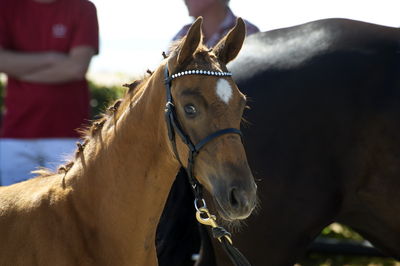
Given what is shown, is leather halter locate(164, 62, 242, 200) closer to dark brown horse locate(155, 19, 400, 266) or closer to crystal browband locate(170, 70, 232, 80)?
crystal browband locate(170, 70, 232, 80)

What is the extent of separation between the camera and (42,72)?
14.3 feet

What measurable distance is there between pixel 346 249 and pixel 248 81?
1.71 metres

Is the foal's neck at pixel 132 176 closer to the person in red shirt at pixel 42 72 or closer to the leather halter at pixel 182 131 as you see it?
the leather halter at pixel 182 131

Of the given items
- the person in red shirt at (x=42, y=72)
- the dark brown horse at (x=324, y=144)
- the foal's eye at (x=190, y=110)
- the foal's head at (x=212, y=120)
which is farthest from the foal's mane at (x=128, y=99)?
the person in red shirt at (x=42, y=72)

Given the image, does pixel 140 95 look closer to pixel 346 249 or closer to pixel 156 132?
pixel 156 132

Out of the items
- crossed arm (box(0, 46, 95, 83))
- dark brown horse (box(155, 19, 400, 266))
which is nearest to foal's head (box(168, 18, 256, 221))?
dark brown horse (box(155, 19, 400, 266))

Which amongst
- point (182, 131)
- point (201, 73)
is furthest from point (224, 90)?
point (182, 131)

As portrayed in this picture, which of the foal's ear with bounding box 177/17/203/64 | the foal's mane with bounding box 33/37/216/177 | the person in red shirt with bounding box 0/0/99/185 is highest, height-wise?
the foal's ear with bounding box 177/17/203/64

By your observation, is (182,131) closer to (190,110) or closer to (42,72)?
(190,110)

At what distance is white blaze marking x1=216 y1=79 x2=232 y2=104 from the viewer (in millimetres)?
2602

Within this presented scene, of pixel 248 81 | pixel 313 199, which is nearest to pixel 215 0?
pixel 248 81

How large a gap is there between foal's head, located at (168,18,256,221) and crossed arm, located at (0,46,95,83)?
1749mm

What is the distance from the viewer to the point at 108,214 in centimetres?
289

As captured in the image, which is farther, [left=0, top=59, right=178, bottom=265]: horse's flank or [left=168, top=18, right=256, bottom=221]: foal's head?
[left=0, top=59, right=178, bottom=265]: horse's flank
